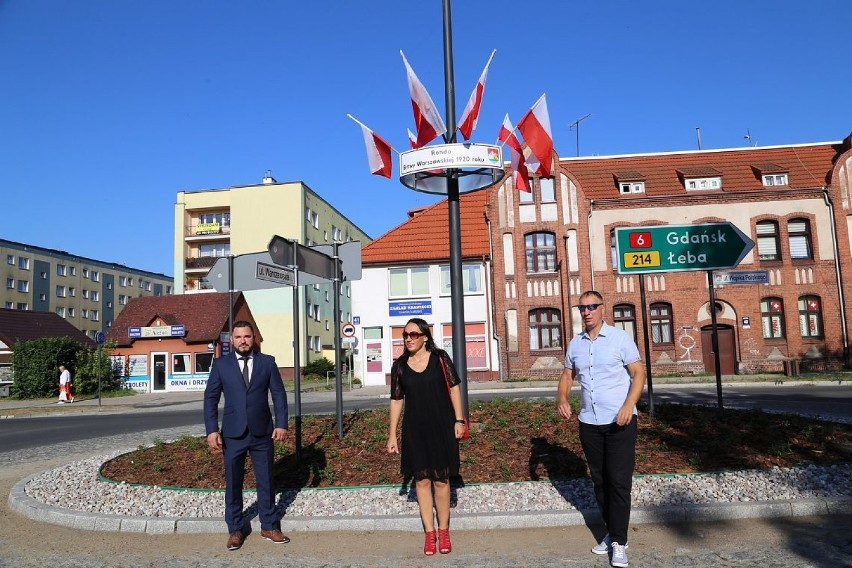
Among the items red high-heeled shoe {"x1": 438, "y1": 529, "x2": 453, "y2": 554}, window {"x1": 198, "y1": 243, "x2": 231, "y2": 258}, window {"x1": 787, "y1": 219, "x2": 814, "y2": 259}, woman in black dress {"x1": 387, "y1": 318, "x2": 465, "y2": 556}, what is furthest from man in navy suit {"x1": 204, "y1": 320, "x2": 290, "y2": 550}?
window {"x1": 198, "y1": 243, "x2": 231, "y2": 258}

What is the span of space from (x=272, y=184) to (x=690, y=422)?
138ft

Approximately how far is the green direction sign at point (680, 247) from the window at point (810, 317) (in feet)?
73.6

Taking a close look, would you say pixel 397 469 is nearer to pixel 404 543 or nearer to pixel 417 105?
pixel 404 543

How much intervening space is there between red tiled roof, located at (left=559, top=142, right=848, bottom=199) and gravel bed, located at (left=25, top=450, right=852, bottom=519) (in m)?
25.1

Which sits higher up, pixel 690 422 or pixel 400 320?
pixel 400 320

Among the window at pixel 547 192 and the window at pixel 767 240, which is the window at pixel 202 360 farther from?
the window at pixel 767 240

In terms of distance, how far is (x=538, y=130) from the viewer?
9086mm

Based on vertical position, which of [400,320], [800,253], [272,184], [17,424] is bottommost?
[17,424]

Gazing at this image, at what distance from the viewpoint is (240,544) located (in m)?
5.49

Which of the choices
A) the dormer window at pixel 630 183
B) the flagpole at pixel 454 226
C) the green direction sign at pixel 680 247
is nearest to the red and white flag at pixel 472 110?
the flagpole at pixel 454 226

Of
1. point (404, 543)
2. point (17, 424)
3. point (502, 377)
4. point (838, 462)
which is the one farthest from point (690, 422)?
point (502, 377)

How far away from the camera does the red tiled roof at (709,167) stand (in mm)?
30688

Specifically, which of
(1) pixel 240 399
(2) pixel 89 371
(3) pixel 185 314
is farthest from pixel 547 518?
(3) pixel 185 314

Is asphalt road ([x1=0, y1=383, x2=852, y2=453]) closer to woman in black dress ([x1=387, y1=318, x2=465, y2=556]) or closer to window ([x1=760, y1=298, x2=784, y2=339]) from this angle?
window ([x1=760, y1=298, x2=784, y2=339])
